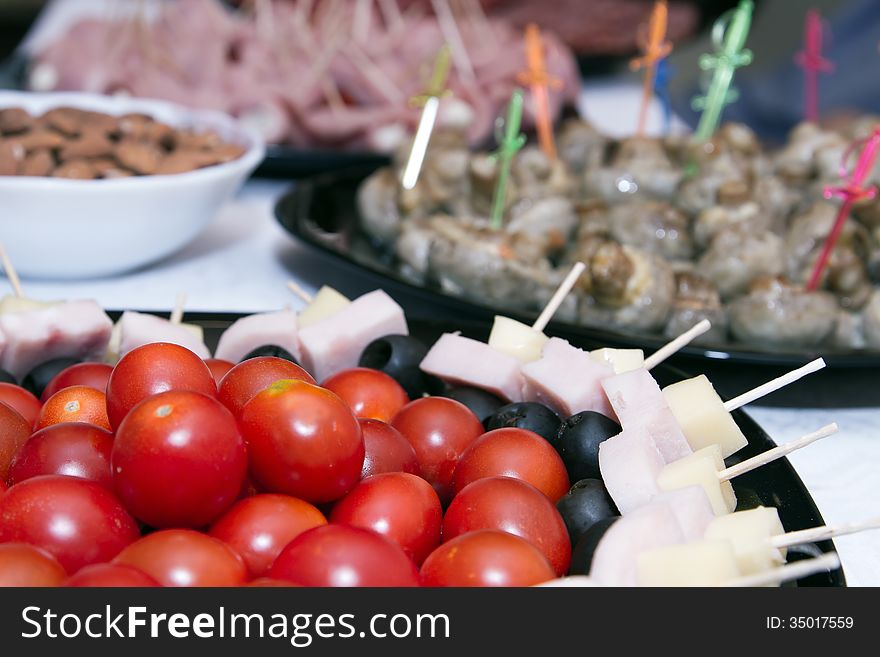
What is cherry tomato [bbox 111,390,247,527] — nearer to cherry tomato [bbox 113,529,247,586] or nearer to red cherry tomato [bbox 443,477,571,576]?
cherry tomato [bbox 113,529,247,586]

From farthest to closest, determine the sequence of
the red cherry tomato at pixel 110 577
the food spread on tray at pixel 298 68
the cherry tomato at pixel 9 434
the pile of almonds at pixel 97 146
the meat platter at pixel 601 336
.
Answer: the food spread on tray at pixel 298 68
the pile of almonds at pixel 97 146
the meat platter at pixel 601 336
the cherry tomato at pixel 9 434
the red cherry tomato at pixel 110 577

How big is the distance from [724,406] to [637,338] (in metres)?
0.35

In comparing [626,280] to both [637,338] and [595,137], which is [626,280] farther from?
[595,137]

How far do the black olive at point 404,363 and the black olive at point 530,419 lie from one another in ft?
0.43

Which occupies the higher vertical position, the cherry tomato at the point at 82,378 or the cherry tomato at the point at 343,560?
the cherry tomato at the point at 82,378

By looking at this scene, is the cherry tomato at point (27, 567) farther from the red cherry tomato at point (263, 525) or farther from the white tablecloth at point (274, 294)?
the white tablecloth at point (274, 294)

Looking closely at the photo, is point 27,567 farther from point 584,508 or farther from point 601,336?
point 601,336

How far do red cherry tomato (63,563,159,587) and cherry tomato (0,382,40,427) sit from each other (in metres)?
0.35

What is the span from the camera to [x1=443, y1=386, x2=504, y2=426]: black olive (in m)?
1.04

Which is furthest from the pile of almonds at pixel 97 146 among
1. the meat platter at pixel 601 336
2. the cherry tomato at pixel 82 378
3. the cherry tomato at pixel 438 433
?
the cherry tomato at pixel 438 433

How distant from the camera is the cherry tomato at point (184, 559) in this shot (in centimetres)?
68

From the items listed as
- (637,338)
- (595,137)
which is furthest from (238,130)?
(637,338)
